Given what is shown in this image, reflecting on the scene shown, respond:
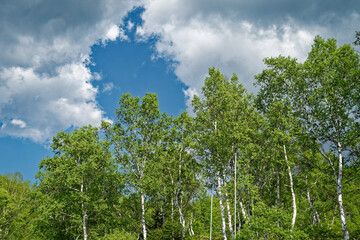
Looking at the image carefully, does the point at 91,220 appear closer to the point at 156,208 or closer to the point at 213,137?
the point at 156,208

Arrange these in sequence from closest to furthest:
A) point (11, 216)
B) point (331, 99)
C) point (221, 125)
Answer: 1. point (331, 99)
2. point (221, 125)
3. point (11, 216)

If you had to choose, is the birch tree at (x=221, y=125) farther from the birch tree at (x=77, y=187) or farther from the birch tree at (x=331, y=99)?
the birch tree at (x=77, y=187)

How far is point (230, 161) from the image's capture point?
80.2 ft

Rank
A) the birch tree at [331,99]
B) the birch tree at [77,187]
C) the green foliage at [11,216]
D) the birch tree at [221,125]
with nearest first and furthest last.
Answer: the birch tree at [331,99], the birch tree at [221,125], the birch tree at [77,187], the green foliage at [11,216]

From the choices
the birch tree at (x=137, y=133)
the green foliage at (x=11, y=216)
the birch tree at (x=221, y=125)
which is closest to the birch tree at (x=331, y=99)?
the birch tree at (x=221, y=125)

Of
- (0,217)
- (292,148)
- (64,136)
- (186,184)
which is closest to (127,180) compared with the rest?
(186,184)

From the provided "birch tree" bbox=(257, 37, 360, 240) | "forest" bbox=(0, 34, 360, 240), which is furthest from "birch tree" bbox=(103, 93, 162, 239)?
"birch tree" bbox=(257, 37, 360, 240)

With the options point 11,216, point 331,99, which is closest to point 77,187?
point 11,216

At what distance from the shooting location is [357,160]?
57.4 feet

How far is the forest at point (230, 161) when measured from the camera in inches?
736

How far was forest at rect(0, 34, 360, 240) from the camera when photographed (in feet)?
61.4

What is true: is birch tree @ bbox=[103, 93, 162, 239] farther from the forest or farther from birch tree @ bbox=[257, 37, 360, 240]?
birch tree @ bbox=[257, 37, 360, 240]

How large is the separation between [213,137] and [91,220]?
60.4ft

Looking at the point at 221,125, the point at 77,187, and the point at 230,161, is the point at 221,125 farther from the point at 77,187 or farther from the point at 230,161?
the point at 77,187
